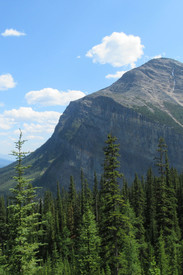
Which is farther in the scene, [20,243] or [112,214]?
[112,214]

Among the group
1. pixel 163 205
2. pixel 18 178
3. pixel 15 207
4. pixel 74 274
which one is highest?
pixel 18 178

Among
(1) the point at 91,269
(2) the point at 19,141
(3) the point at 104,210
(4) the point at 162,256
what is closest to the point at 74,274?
(1) the point at 91,269

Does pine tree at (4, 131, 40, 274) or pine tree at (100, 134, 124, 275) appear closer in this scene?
pine tree at (4, 131, 40, 274)

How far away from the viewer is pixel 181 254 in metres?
38.0

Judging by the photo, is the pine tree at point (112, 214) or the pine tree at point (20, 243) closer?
the pine tree at point (20, 243)

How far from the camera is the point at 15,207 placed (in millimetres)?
17000

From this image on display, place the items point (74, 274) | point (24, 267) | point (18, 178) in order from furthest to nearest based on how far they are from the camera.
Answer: point (74, 274) < point (18, 178) < point (24, 267)

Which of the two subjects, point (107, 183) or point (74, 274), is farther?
point (74, 274)

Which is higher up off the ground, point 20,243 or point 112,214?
point 112,214

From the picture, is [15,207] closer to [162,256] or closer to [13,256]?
[13,256]

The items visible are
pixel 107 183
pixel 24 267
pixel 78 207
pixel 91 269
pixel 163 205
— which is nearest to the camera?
pixel 24 267

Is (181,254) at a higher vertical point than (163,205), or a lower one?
lower

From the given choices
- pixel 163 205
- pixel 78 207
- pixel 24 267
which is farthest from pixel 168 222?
pixel 78 207

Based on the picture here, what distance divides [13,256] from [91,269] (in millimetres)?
19602
